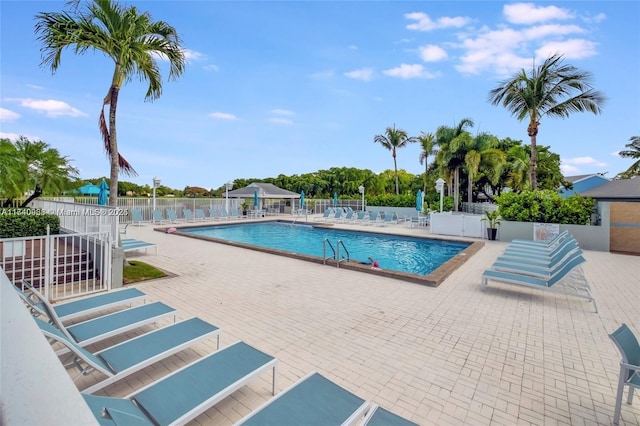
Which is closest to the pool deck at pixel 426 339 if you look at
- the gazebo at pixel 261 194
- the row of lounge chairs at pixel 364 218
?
the row of lounge chairs at pixel 364 218

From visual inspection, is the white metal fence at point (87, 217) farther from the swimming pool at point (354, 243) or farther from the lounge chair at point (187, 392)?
the swimming pool at point (354, 243)

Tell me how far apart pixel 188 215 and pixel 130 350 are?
17.2 m

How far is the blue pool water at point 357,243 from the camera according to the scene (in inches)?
404

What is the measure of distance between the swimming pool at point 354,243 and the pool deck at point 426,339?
2.50 m

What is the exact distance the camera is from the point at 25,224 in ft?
26.2

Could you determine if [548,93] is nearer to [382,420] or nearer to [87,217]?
[382,420]

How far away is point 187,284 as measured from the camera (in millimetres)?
6137

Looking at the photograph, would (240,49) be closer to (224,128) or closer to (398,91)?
(398,91)

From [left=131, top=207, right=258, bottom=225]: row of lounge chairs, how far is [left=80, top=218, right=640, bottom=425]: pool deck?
12.4 meters

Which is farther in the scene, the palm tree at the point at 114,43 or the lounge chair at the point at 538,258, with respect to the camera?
the lounge chair at the point at 538,258

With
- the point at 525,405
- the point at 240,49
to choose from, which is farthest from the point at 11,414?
the point at 240,49

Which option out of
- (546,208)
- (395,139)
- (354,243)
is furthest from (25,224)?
(395,139)

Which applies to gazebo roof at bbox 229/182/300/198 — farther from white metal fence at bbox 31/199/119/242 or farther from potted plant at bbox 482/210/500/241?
potted plant at bbox 482/210/500/241

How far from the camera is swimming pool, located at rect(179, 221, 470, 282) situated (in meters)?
10.1
